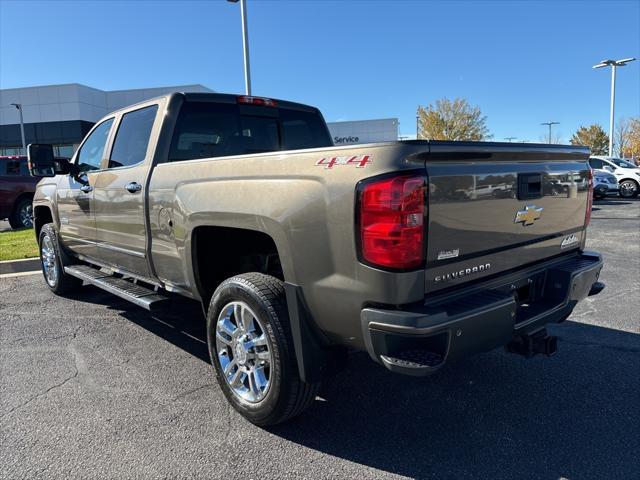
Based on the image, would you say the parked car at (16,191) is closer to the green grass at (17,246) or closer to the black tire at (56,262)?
the green grass at (17,246)

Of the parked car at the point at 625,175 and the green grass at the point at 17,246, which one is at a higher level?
the parked car at the point at 625,175

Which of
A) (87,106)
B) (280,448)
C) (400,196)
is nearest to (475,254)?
(400,196)

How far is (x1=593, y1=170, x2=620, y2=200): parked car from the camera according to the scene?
746 inches

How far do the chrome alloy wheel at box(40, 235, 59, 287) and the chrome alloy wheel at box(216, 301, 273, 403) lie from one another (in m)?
3.65

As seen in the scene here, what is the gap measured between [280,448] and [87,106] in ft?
146

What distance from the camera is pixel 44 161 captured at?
4.74 m

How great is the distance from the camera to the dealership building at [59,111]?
40.2m

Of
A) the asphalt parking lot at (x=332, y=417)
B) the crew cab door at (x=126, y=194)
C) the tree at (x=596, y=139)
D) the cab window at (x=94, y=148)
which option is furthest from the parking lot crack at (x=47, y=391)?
the tree at (x=596, y=139)

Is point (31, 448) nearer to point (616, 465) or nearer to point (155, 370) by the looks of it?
point (155, 370)

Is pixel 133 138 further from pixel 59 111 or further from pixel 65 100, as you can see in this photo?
pixel 59 111

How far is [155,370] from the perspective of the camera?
369 cm

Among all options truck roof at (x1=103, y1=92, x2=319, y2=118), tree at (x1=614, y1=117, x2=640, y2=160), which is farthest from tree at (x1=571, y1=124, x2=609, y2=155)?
truck roof at (x1=103, y1=92, x2=319, y2=118)

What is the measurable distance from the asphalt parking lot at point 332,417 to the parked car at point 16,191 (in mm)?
9489

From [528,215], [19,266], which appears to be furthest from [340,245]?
[19,266]
